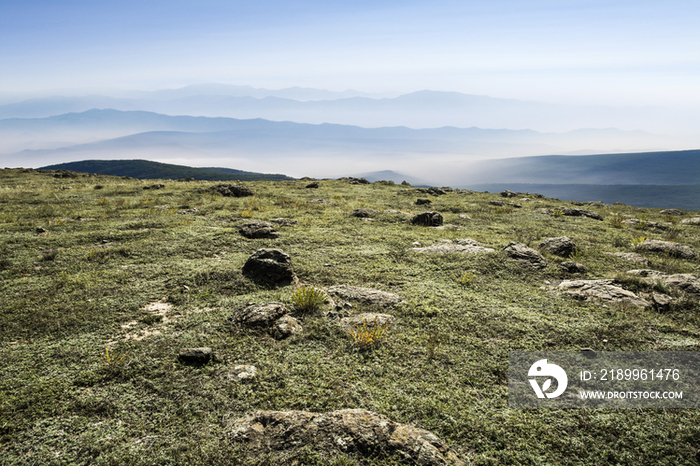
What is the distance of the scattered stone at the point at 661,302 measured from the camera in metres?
10.4

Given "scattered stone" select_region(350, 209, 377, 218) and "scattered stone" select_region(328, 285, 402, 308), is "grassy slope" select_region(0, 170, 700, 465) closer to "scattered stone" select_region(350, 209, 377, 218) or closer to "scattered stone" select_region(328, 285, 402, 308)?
"scattered stone" select_region(328, 285, 402, 308)

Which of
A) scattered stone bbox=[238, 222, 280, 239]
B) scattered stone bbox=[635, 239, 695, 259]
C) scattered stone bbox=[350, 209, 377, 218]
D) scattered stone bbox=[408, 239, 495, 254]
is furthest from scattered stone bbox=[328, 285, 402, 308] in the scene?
scattered stone bbox=[635, 239, 695, 259]

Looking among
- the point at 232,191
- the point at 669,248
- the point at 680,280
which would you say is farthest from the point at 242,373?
the point at 232,191

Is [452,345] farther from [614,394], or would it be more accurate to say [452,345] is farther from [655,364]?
[655,364]

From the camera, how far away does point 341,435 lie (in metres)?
5.70

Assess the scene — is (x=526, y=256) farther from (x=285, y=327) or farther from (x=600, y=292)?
(x=285, y=327)

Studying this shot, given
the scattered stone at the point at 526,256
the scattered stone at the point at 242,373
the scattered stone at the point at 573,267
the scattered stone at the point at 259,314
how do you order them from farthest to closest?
the scattered stone at the point at 526,256, the scattered stone at the point at 573,267, the scattered stone at the point at 259,314, the scattered stone at the point at 242,373

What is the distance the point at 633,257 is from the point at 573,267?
15.3ft

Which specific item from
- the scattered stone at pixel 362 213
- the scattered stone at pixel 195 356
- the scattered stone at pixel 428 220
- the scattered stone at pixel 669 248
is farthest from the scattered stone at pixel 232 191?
the scattered stone at pixel 669 248

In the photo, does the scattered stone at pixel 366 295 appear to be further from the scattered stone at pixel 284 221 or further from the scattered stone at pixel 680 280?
the scattered stone at pixel 284 221

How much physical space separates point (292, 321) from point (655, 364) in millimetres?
9254

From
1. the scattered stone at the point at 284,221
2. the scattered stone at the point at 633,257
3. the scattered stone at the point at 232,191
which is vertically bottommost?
the scattered stone at the point at 633,257

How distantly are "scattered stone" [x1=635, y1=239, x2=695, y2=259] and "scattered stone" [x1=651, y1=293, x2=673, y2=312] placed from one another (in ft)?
26.5

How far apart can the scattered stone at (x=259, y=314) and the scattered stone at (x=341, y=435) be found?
10.3 feet
